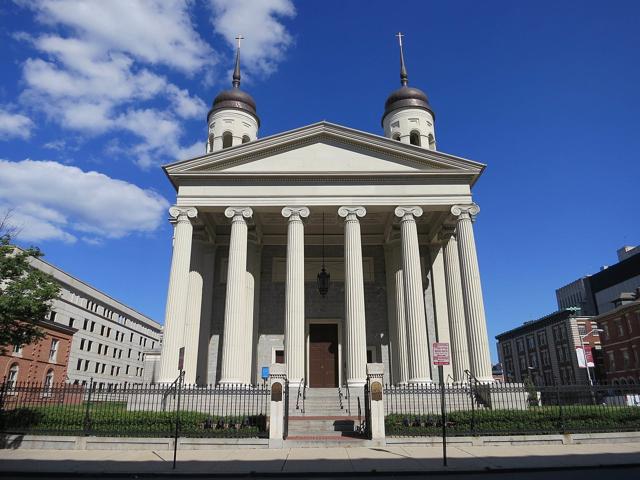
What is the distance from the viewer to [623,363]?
56.1m

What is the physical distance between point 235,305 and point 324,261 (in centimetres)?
897

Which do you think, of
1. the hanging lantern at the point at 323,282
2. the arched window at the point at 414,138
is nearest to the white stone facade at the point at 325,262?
the hanging lantern at the point at 323,282

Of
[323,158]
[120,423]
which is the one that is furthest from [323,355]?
[120,423]

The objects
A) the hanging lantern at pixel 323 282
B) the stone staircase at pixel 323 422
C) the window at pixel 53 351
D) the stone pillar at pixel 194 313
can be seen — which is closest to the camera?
the stone staircase at pixel 323 422

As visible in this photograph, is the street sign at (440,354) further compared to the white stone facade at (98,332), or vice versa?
the white stone facade at (98,332)

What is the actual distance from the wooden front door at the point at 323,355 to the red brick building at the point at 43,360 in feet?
71.9

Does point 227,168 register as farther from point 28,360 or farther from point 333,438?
point 28,360

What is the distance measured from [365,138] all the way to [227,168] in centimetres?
756

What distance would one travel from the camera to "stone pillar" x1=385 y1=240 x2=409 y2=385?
2558 cm

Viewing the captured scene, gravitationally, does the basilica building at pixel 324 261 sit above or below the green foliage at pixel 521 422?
above

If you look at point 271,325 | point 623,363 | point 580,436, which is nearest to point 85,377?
point 271,325

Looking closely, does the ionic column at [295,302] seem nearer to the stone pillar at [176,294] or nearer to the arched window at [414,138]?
the stone pillar at [176,294]

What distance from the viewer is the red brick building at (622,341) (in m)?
53.8

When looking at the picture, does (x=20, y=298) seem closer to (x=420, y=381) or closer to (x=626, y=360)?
(x=420, y=381)
